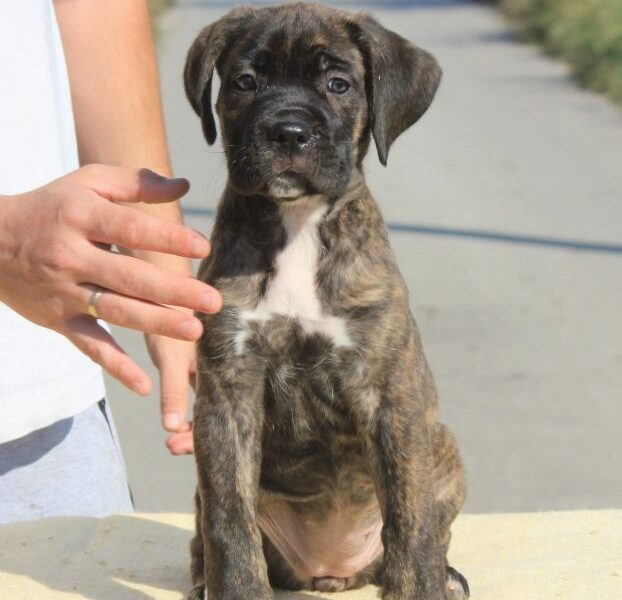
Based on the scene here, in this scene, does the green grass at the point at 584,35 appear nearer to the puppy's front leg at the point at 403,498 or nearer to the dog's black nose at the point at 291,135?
the dog's black nose at the point at 291,135

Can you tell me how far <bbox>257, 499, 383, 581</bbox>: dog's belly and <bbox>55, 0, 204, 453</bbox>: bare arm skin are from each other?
823mm

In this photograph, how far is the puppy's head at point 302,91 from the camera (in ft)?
11.3

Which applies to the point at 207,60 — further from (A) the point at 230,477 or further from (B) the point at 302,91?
(A) the point at 230,477

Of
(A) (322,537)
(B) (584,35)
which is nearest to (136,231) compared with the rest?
(A) (322,537)

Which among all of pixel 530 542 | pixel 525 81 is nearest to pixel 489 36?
pixel 525 81

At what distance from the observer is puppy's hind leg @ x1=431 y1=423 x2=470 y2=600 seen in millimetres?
3656

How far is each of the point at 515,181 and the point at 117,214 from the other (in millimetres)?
9888

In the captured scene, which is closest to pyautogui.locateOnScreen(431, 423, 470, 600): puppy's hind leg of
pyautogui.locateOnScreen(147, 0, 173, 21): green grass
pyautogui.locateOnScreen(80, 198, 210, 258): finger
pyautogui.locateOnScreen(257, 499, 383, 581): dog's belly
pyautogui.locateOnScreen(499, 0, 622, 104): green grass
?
pyautogui.locateOnScreen(257, 499, 383, 581): dog's belly

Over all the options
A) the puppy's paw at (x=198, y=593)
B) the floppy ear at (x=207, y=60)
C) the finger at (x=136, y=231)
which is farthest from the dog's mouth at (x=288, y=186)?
the puppy's paw at (x=198, y=593)

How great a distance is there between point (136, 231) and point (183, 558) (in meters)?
1.46

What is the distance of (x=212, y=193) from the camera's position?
11.9 meters

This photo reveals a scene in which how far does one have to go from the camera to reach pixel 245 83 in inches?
142

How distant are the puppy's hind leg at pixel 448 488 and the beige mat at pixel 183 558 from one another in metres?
0.06

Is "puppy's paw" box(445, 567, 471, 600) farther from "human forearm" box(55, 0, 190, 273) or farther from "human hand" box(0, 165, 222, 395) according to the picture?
"human forearm" box(55, 0, 190, 273)
